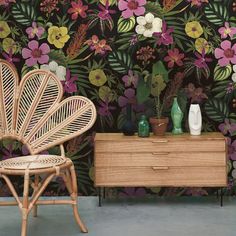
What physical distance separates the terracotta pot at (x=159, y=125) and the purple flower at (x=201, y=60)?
0.55 m

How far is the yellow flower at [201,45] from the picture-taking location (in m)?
4.15

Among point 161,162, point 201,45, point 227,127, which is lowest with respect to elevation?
point 161,162

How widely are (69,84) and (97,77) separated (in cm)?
24

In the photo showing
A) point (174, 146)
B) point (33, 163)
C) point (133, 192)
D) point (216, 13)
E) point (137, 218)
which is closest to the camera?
point (33, 163)

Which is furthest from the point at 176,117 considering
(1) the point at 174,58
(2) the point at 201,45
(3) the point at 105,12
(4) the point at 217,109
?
A: (3) the point at 105,12

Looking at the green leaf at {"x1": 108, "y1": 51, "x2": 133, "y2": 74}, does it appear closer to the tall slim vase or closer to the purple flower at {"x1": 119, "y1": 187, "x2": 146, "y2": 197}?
the tall slim vase

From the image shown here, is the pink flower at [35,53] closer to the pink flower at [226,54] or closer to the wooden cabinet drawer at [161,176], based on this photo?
the wooden cabinet drawer at [161,176]

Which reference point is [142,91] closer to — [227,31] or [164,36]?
[164,36]

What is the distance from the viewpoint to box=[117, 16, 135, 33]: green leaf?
4152mm

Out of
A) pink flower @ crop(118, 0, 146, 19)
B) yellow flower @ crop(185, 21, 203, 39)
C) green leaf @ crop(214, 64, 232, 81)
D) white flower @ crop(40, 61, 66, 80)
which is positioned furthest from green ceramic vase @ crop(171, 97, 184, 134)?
white flower @ crop(40, 61, 66, 80)

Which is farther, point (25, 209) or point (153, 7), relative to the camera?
point (153, 7)

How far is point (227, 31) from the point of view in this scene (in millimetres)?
4141

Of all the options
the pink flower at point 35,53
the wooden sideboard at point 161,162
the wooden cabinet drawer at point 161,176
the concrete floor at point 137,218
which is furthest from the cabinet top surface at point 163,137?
the pink flower at point 35,53

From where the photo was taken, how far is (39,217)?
3.68 m
